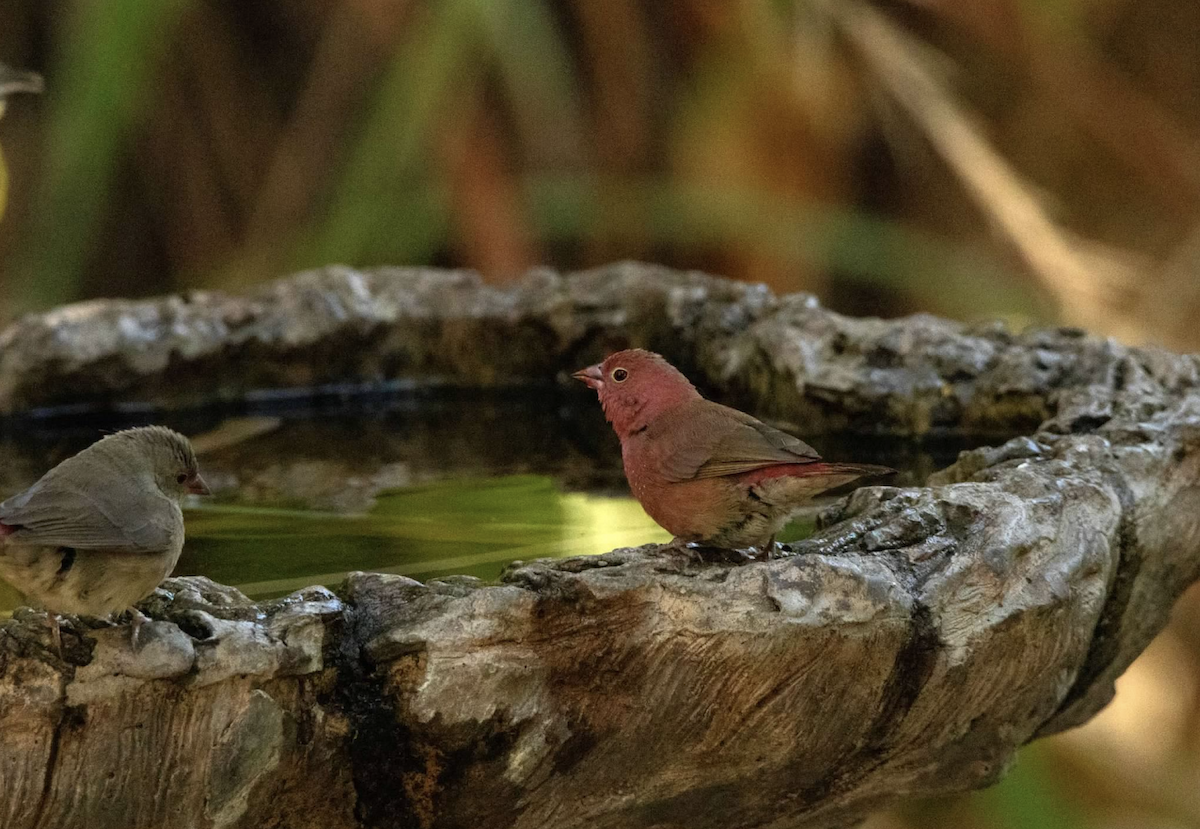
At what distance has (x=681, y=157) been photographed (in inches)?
224

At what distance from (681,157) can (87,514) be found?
416 centimetres

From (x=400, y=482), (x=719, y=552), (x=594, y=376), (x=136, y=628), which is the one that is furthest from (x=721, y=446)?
(x=400, y=482)

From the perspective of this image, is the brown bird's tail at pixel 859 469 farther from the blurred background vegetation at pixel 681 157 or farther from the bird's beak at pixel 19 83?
the bird's beak at pixel 19 83

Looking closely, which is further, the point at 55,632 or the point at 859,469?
the point at 859,469

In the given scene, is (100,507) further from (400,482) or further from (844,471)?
(400,482)

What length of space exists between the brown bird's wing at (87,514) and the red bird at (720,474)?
736mm

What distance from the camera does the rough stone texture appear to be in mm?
1648

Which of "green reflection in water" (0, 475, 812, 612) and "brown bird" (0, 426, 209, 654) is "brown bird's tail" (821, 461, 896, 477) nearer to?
"green reflection in water" (0, 475, 812, 612)

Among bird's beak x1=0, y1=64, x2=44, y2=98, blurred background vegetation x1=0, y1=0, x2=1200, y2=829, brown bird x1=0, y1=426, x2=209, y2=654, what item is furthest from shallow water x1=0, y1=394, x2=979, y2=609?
blurred background vegetation x1=0, y1=0, x2=1200, y2=829

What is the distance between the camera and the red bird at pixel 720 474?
2.13 meters

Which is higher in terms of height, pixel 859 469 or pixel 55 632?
pixel 859 469

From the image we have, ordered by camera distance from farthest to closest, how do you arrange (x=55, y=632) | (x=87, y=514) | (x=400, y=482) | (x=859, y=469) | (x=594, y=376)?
1. (x=400, y=482)
2. (x=594, y=376)
3. (x=859, y=469)
4. (x=87, y=514)
5. (x=55, y=632)

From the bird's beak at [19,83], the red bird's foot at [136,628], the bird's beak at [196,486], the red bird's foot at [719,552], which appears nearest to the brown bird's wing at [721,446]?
the red bird's foot at [719,552]

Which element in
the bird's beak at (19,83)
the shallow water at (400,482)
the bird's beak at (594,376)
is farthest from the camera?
the bird's beak at (19,83)
